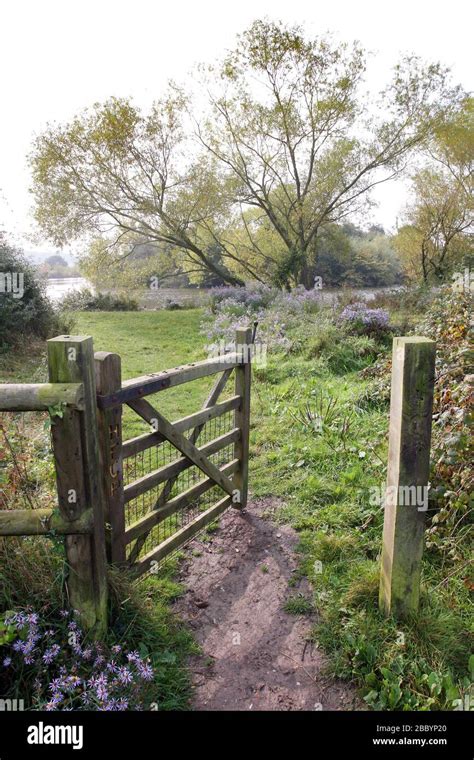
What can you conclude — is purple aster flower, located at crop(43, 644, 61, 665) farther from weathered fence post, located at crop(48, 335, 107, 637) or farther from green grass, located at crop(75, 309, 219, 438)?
green grass, located at crop(75, 309, 219, 438)

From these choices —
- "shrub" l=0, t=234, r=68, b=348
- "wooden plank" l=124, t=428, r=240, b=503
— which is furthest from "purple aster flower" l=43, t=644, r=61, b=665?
"shrub" l=0, t=234, r=68, b=348

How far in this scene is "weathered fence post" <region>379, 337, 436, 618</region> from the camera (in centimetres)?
246

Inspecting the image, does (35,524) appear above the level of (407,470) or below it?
below

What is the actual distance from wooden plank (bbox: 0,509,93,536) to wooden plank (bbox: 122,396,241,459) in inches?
24.8

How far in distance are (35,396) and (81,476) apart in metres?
0.46

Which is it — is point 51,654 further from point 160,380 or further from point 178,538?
point 160,380

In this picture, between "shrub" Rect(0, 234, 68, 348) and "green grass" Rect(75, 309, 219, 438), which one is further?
"shrub" Rect(0, 234, 68, 348)

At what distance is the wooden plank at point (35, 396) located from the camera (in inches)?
81.7

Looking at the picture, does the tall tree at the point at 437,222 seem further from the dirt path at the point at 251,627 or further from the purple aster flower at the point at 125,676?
the purple aster flower at the point at 125,676

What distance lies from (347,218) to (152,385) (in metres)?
19.2

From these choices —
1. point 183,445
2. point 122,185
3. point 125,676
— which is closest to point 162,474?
point 183,445

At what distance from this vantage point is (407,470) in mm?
Result: 2588

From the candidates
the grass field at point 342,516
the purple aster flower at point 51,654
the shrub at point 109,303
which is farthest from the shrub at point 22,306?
the shrub at point 109,303

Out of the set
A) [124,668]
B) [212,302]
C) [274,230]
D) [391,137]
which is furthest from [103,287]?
[124,668]
